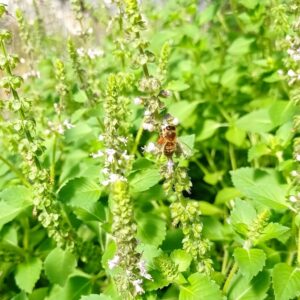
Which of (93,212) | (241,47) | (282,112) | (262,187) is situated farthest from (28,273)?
(241,47)

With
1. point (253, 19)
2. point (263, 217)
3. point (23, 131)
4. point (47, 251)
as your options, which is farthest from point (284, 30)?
point (47, 251)

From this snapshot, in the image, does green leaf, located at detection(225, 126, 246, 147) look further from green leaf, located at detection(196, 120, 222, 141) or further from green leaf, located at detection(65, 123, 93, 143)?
green leaf, located at detection(65, 123, 93, 143)

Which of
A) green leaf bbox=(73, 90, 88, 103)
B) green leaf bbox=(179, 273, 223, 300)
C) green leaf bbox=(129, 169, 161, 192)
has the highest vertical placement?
green leaf bbox=(73, 90, 88, 103)

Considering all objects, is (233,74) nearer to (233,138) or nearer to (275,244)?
(233,138)

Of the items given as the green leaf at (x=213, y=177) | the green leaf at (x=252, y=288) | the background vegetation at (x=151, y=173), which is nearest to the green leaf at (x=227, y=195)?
the background vegetation at (x=151, y=173)

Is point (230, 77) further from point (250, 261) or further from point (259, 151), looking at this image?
point (250, 261)

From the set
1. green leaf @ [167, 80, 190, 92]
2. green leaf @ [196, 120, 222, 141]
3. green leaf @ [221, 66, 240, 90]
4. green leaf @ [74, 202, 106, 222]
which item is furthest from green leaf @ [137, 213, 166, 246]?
green leaf @ [221, 66, 240, 90]

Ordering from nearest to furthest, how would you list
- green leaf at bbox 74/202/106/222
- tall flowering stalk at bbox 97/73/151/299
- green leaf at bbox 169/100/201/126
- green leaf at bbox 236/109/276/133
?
1. tall flowering stalk at bbox 97/73/151/299
2. green leaf at bbox 74/202/106/222
3. green leaf at bbox 236/109/276/133
4. green leaf at bbox 169/100/201/126

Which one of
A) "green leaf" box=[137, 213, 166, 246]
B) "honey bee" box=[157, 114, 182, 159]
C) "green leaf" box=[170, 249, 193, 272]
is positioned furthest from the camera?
"green leaf" box=[137, 213, 166, 246]
